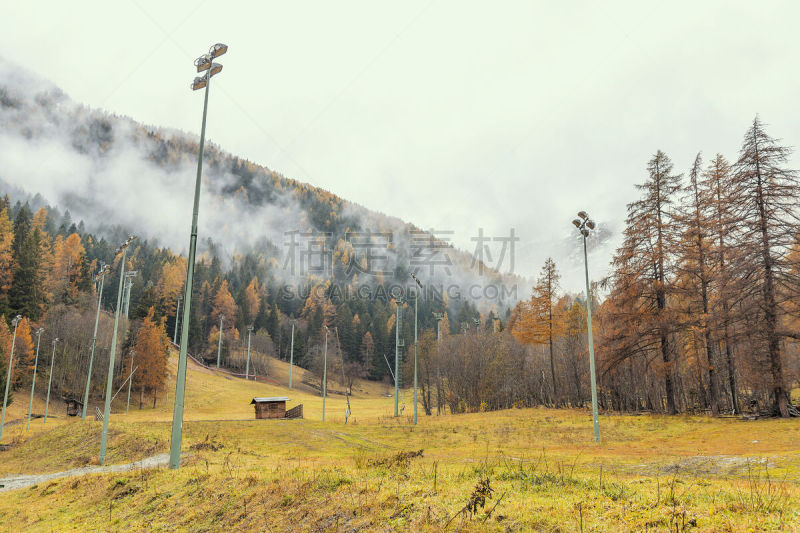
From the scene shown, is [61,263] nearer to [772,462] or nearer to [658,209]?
[658,209]

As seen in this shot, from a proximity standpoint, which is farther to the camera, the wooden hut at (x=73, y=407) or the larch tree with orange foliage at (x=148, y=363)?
the larch tree with orange foliage at (x=148, y=363)

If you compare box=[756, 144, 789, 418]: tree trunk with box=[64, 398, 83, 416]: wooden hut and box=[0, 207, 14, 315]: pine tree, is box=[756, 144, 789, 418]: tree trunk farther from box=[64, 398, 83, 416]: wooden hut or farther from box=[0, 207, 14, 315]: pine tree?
box=[0, 207, 14, 315]: pine tree

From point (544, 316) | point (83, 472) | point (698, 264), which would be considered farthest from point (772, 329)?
point (83, 472)

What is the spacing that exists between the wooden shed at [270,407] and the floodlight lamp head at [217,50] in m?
36.3

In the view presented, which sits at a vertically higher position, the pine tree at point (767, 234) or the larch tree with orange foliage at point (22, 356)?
the pine tree at point (767, 234)

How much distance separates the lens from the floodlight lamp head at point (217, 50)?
16.7m

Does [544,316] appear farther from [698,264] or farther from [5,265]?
[5,265]

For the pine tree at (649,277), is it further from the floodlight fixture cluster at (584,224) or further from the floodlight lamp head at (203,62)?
the floodlight lamp head at (203,62)

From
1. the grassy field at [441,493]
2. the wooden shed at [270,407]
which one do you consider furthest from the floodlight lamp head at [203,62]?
the wooden shed at [270,407]

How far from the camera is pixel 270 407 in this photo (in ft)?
153

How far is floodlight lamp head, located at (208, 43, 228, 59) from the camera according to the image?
1669 cm

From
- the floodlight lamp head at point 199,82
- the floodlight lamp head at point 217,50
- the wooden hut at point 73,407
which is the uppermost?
the floodlight lamp head at point 217,50

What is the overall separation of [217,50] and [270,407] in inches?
1483

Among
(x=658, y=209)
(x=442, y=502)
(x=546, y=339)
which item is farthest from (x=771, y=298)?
(x=442, y=502)
